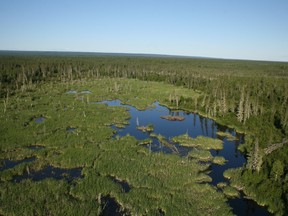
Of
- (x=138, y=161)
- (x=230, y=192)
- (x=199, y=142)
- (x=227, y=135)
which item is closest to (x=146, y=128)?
(x=199, y=142)

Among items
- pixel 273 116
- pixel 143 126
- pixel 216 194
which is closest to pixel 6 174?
pixel 216 194

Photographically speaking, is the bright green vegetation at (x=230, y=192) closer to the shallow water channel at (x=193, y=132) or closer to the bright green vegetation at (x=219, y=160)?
the shallow water channel at (x=193, y=132)

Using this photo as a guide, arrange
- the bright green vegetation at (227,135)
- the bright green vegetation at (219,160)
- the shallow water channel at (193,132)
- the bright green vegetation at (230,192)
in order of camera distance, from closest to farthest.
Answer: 1. the shallow water channel at (193,132)
2. the bright green vegetation at (230,192)
3. the bright green vegetation at (219,160)
4. the bright green vegetation at (227,135)

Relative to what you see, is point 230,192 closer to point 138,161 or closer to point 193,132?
point 138,161

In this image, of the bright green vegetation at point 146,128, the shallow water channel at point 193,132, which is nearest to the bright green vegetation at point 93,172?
the shallow water channel at point 193,132

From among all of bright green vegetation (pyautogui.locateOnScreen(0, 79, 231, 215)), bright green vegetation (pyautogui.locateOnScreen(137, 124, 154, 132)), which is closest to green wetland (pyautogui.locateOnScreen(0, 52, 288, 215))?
bright green vegetation (pyautogui.locateOnScreen(0, 79, 231, 215))

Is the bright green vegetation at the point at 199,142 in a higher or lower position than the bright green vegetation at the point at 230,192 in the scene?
higher

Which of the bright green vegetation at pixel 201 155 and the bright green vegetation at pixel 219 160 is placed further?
the bright green vegetation at pixel 201 155
